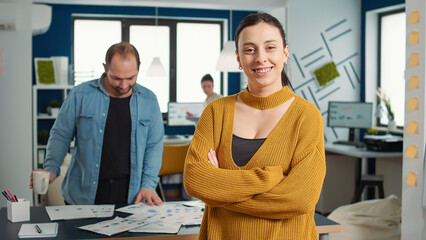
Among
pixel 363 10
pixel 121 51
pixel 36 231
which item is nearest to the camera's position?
pixel 36 231

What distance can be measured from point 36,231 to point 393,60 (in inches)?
206

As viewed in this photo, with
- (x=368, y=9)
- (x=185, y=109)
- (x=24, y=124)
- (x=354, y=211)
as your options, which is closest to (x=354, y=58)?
(x=368, y=9)

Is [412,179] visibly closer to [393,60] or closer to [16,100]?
[16,100]

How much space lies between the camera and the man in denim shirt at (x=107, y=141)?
2.59 m

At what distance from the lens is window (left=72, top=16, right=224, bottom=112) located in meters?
7.56

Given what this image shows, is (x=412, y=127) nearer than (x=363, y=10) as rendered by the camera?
Yes

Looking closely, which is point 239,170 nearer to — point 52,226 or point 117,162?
point 52,226

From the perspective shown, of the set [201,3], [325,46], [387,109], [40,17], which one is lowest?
[387,109]

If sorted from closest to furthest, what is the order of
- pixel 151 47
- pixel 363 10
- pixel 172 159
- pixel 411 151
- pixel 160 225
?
1. pixel 160 225
2. pixel 411 151
3. pixel 172 159
4. pixel 363 10
5. pixel 151 47

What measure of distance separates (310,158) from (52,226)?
3.80ft

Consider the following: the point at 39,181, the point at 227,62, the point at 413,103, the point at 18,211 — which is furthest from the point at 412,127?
the point at 227,62

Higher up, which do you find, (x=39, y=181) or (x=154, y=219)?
(x=39, y=181)

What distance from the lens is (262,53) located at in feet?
5.17

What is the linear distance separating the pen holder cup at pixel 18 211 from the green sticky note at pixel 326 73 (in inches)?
186
